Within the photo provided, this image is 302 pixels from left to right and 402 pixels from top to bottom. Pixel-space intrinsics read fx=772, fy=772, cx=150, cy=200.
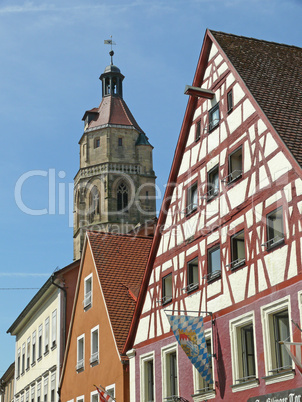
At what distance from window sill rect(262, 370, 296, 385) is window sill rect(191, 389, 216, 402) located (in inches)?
103

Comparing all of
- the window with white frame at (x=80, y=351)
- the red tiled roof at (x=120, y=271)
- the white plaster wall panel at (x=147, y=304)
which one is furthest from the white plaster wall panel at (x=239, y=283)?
the window with white frame at (x=80, y=351)

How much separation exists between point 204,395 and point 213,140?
7172mm

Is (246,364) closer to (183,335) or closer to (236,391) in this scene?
(236,391)

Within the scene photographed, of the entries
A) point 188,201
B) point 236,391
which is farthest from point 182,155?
point 236,391

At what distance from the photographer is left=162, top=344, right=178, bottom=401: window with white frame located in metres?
22.2

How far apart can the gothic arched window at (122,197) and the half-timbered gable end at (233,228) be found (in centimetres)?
7894

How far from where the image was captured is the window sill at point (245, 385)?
1766 cm

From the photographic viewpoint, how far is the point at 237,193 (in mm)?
20094

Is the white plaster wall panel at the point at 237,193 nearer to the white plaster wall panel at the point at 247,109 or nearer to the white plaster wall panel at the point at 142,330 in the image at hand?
the white plaster wall panel at the point at 247,109

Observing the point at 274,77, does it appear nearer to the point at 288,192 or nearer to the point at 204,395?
the point at 288,192

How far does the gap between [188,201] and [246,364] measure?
6188mm

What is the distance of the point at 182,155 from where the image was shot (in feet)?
79.8

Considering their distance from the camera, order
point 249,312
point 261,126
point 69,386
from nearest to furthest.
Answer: point 249,312
point 261,126
point 69,386

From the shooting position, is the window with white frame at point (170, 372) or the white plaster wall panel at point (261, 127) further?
the window with white frame at point (170, 372)
